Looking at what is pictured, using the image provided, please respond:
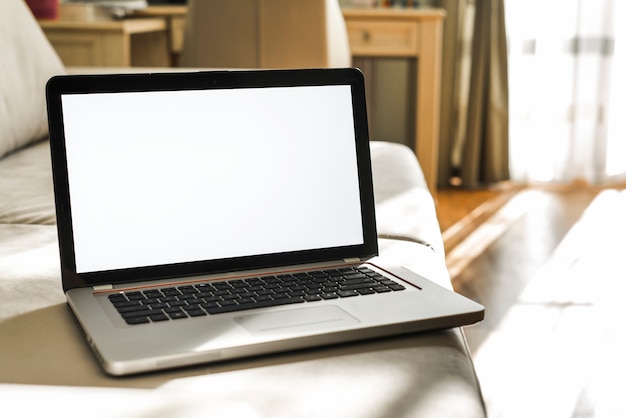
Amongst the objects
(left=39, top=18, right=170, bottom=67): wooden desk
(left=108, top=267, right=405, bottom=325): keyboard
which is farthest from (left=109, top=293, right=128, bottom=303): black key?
(left=39, top=18, right=170, bottom=67): wooden desk

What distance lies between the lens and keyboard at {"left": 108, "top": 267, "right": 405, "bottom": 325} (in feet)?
2.21

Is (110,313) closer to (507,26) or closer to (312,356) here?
(312,356)

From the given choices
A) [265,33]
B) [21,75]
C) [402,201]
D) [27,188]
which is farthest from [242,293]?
[265,33]

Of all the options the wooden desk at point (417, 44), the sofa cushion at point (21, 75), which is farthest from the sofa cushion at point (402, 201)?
the wooden desk at point (417, 44)

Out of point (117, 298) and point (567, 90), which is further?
point (567, 90)

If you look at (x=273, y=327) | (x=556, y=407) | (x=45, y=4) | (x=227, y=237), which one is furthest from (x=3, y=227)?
(x=45, y=4)

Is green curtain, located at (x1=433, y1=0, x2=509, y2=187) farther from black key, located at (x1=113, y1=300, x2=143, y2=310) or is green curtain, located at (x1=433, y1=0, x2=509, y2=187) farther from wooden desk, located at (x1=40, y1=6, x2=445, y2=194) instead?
black key, located at (x1=113, y1=300, x2=143, y2=310)

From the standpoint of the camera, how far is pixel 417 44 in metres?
2.83

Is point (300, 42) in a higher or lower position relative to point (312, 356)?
higher

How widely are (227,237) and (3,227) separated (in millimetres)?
372

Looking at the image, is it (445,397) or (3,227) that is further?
(3,227)

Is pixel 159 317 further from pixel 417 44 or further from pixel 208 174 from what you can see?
pixel 417 44

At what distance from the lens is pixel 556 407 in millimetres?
1460

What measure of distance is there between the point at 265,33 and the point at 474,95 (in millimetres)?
1196
